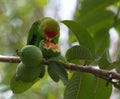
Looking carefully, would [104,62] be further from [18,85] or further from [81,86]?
[18,85]

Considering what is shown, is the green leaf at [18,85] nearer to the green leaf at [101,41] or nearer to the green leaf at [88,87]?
the green leaf at [88,87]

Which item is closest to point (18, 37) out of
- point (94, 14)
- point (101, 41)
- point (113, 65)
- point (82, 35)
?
point (94, 14)

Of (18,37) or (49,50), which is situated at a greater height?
(49,50)

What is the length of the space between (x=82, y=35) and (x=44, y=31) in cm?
13

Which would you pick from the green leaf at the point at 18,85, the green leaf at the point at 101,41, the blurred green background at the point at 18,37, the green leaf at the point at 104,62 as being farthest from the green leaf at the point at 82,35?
the blurred green background at the point at 18,37

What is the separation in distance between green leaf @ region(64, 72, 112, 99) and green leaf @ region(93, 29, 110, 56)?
0.42 meters

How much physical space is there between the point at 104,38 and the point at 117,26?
13 centimetres

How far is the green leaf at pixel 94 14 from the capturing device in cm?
156

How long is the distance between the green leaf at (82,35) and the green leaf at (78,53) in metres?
0.07

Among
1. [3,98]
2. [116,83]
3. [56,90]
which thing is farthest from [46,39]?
[56,90]

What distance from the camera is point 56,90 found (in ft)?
8.64

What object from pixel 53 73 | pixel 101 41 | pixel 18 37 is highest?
pixel 53 73

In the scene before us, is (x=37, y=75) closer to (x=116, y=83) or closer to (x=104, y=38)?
(x=116, y=83)

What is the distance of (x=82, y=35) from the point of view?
40.4 inches
